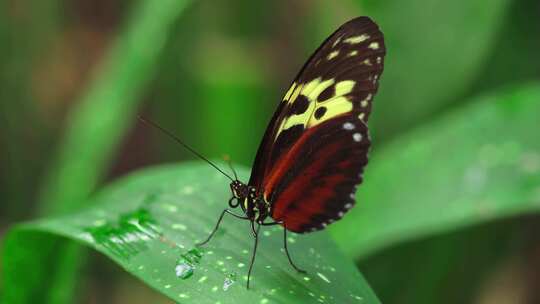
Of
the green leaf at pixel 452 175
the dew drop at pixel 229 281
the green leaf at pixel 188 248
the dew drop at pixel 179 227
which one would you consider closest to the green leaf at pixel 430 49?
the green leaf at pixel 452 175

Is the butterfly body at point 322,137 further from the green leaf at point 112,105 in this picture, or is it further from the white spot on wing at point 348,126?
the green leaf at point 112,105

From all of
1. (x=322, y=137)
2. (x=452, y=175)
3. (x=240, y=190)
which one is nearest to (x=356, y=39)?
(x=322, y=137)

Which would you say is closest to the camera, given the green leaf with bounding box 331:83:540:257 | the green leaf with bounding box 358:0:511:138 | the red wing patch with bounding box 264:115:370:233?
the red wing patch with bounding box 264:115:370:233

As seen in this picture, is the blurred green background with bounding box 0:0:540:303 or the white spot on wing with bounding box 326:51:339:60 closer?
the white spot on wing with bounding box 326:51:339:60

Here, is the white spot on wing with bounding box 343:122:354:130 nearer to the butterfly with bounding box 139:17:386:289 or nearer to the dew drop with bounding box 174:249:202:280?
the butterfly with bounding box 139:17:386:289

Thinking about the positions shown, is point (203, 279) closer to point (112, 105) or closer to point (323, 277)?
point (323, 277)

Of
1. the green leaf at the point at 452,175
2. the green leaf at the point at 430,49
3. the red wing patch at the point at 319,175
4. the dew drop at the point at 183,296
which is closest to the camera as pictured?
the dew drop at the point at 183,296

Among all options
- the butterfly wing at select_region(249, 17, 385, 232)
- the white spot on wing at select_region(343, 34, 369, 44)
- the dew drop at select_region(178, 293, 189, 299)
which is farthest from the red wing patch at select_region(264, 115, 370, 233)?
the dew drop at select_region(178, 293, 189, 299)
